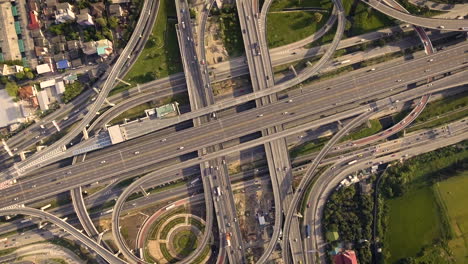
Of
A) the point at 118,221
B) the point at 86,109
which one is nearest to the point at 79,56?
the point at 86,109

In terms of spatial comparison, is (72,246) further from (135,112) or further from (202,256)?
(135,112)

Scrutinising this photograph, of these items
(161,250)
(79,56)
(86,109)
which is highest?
(79,56)

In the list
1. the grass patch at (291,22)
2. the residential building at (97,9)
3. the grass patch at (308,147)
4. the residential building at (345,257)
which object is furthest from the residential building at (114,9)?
the residential building at (345,257)

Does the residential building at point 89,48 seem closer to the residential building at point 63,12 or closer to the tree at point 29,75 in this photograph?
the residential building at point 63,12

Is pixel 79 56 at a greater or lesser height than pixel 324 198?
greater

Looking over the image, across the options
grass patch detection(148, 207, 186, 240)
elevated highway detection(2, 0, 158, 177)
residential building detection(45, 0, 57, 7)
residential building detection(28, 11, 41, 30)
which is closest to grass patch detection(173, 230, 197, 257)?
grass patch detection(148, 207, 186, 240)

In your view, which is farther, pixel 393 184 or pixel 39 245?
pixel 39 245

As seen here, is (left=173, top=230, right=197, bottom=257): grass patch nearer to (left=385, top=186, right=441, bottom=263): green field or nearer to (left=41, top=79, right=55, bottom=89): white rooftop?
(left=385, top=186, right=441, bottom=263): green field

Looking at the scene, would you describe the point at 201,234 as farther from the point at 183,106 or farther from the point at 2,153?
the point at 2,153
